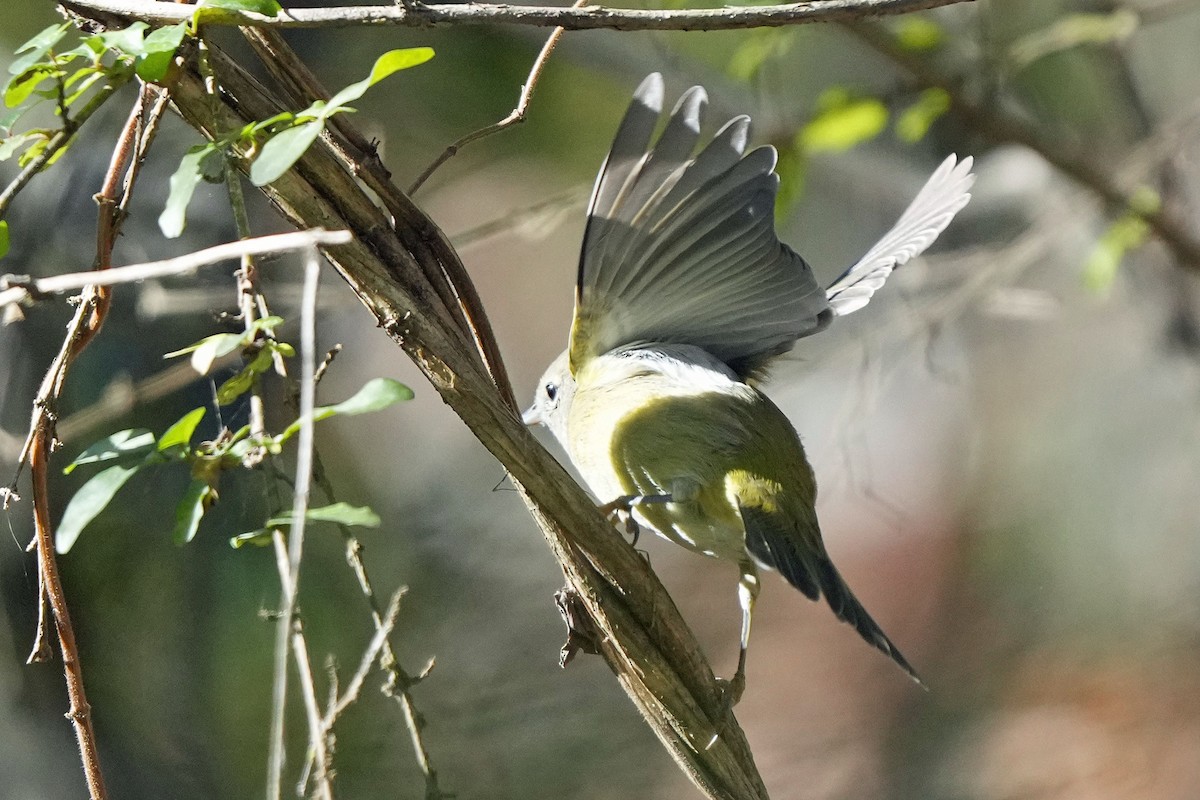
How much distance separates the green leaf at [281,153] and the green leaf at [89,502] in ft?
0.98

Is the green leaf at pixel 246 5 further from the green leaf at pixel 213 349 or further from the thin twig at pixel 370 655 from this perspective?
the thin twig at pixel 370 655

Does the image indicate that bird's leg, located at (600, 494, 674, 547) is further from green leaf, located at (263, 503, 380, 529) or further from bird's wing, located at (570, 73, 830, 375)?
green leaf, located at (263, 503, 380, 529)

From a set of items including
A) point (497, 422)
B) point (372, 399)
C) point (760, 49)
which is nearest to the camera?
point (372, 399)

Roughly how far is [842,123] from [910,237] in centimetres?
58

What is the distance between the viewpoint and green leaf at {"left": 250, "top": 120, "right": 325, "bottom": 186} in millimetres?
942

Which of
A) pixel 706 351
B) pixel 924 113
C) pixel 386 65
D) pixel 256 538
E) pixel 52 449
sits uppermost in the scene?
pixel 386 65

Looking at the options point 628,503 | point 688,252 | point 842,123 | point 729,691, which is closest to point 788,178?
point 842,123

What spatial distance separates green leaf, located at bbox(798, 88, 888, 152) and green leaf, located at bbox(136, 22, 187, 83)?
1.79m

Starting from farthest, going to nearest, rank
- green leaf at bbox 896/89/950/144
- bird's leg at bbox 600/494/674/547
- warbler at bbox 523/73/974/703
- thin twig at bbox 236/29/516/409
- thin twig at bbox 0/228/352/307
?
green leaf at bbox 896/89/950/144
bird's leg at bbox 600/494/674/547
warbler at bbox 523/73/974/703
thin twig at bbox 236/29/516/409
thin twig at bbox 0/228/352/307

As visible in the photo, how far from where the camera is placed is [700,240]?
6.19ft

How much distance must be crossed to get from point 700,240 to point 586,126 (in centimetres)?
290

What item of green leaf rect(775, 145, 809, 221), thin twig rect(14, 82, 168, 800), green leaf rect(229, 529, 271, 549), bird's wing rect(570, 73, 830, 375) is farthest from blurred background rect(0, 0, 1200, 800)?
green leaf rect(229, 529, 271, 549)

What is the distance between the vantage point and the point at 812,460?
4.18m

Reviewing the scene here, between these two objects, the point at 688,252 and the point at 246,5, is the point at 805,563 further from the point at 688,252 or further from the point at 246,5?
the point at 246,5
